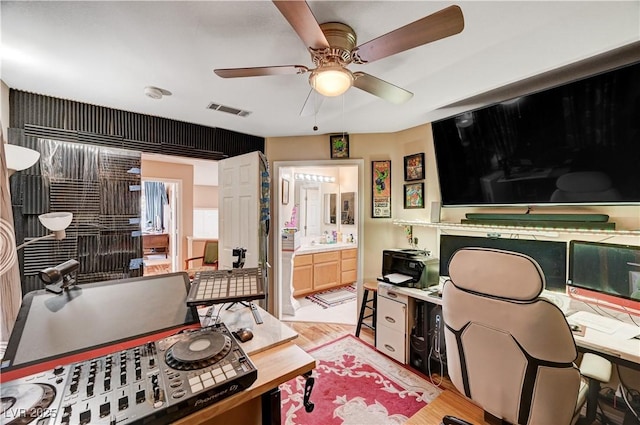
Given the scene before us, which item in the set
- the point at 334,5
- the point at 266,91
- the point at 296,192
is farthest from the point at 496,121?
the point at 296,192

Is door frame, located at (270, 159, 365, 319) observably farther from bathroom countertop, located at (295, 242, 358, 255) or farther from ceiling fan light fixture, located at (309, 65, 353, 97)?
ceiling fan light fixture, located at (309, 65, 353, 97)

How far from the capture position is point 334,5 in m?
1.26

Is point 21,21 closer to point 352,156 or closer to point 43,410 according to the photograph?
point 43,410

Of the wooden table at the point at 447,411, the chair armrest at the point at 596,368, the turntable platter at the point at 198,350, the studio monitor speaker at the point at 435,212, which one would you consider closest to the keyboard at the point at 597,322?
the chair armrest at the point at 596,368

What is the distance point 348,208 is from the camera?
513 cm

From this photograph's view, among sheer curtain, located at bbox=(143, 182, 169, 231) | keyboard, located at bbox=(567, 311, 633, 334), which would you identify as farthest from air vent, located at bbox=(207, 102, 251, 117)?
sheer curtain, located at bbox=(143, 182, 169, 231)

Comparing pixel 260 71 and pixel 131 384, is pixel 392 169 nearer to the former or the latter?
pixel 260 71

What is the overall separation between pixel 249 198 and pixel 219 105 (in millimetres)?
997

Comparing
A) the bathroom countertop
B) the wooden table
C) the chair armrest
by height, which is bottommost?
the wooden table

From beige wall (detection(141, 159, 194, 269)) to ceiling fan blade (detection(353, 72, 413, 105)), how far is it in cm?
473

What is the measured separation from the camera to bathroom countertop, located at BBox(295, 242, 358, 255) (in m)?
4.24

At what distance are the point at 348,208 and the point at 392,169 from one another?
1.97m

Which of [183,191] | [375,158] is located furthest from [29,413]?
[183,191]

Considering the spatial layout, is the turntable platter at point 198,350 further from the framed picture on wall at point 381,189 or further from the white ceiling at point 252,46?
the framed picture on wall at point 381,189
